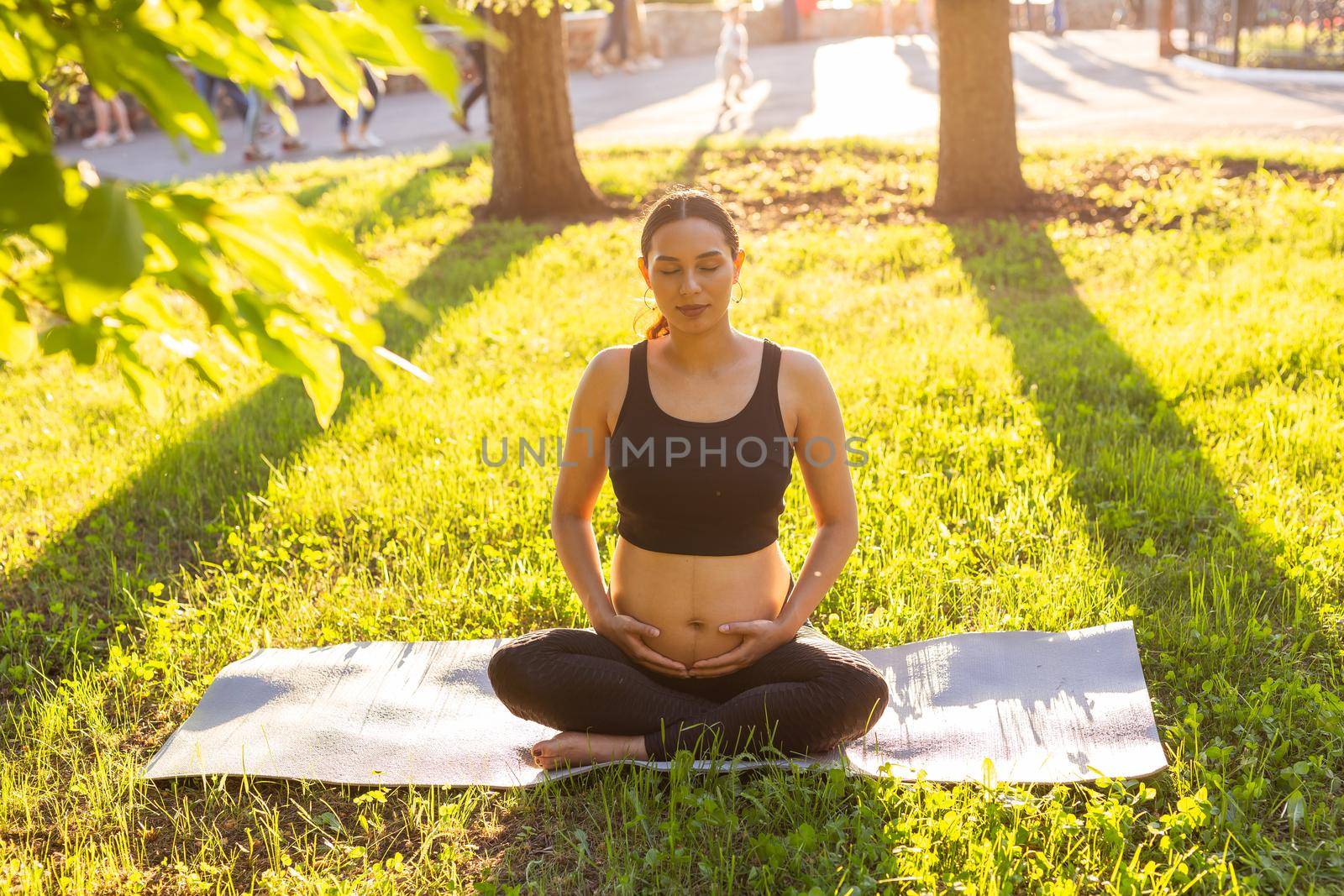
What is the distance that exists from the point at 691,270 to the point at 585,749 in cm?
130

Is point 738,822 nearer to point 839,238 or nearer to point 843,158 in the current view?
point 839,238

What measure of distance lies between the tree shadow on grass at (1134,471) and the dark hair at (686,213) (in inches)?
77.3

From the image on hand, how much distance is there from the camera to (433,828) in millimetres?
3129

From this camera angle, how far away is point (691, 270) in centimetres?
321

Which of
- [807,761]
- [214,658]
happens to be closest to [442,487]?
[214,658]

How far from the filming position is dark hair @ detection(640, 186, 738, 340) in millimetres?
3240

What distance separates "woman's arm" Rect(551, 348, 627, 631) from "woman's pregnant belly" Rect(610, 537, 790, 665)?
0.35 feet

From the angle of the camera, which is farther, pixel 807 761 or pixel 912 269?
pixel 912 269

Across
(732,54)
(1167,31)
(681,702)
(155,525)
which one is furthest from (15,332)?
(1167,31)

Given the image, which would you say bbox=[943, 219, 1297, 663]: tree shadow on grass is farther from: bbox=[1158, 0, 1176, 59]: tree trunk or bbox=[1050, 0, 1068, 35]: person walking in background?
bbox=[1050, 0, 1068, 35]: person walking in background

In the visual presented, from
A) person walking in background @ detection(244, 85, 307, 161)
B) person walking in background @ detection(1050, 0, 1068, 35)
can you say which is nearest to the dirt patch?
person walking in background @ detection(244, 85, 307, 161)

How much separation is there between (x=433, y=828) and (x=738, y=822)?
78cm

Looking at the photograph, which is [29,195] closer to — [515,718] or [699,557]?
[699,557]

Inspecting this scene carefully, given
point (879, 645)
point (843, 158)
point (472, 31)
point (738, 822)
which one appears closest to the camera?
point (472, 31)
